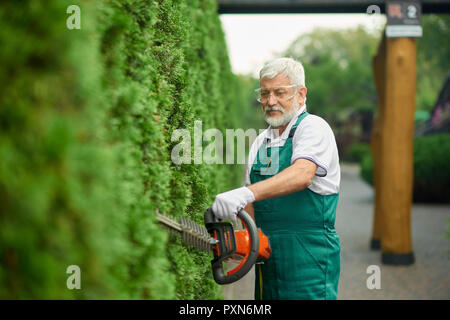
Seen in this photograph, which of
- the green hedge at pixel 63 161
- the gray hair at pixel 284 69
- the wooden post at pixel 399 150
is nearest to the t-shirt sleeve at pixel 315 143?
the gray hair at pixel 284 69

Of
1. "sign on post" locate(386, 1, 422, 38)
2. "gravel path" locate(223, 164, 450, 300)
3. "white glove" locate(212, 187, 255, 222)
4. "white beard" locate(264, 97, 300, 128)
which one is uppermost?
"sign on post" locate(386, 1, 422, 38)

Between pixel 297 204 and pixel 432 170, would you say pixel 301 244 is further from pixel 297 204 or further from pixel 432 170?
pixel 432 170

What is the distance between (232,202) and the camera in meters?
2.25

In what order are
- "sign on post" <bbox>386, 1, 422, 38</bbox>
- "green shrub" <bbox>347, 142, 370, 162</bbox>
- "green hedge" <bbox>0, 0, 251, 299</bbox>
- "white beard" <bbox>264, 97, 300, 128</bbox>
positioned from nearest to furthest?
"green hedge" <bbox>0, 0, 251, 299</bbox>
"white beard" <bbox>264, 97, 300, 128</bbox>
"sign on post" <bbox>386, 1, 422, 38</bbox>
"green shrub" <bbox>347, 142, 370, 162</bbox>

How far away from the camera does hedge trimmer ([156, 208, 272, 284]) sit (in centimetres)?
227

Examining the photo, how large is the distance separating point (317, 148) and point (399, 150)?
4.84 meters

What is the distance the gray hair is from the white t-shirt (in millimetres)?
201

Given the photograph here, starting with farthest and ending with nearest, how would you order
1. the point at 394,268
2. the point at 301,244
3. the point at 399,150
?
the point at 399,150 < the point at 394,268 < the point at 301,244

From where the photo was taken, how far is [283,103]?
2.74 metres

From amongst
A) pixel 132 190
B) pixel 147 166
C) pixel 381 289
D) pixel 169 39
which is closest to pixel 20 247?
pixel 132 190

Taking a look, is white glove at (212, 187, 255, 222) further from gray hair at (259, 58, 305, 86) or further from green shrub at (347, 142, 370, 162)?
green shrub at (347, 142, 370, 162)

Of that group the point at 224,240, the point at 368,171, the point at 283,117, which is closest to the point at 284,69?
the point at 283,117

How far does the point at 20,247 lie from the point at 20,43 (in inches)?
23.4

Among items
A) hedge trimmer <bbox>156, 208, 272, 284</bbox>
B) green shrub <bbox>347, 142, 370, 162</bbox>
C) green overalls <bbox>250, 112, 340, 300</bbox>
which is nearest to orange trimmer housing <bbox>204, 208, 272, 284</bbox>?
hedge trimmer <bbox>156, 208, 272, 284</bbox>
